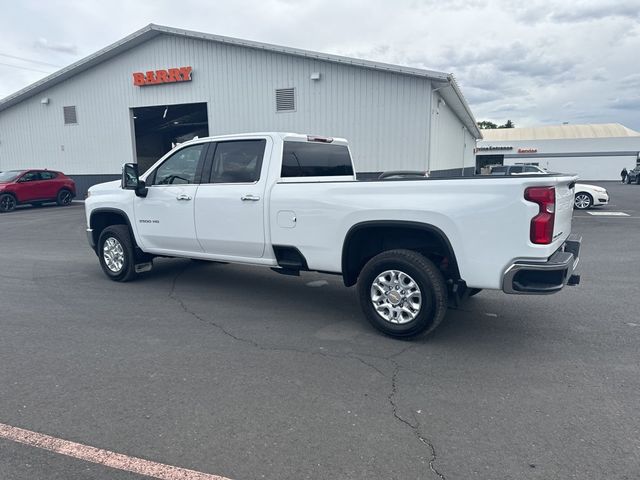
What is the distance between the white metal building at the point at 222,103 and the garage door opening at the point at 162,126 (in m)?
0.18

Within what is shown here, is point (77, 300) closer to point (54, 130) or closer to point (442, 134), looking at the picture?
point (442, 134)

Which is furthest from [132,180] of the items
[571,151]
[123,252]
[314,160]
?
[571,151]

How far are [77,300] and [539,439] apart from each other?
5.62 meters

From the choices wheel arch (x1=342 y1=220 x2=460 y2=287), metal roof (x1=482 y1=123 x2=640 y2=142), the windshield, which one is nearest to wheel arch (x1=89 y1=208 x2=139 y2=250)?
wheel arch (x1=342 y1=220 x2=460 y2=287)

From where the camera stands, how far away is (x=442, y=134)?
1848cm

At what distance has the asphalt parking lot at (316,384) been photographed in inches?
111

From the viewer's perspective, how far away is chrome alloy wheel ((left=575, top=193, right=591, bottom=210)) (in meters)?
17.0

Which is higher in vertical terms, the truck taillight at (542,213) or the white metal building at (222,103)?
the white metal building at (222,103)

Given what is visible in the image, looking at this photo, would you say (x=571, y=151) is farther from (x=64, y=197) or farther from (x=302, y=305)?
(x=302, y=305)

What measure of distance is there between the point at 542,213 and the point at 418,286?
1265mm

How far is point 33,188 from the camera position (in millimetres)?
19375

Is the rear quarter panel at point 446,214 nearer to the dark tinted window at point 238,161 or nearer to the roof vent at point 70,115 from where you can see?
the dark tinted window at point 238,161

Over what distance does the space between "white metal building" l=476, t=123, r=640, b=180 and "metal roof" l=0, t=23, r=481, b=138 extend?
26293mm

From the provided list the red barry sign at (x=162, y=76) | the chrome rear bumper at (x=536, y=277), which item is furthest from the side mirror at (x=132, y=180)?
the red barry sign at (x=162, y=76)
